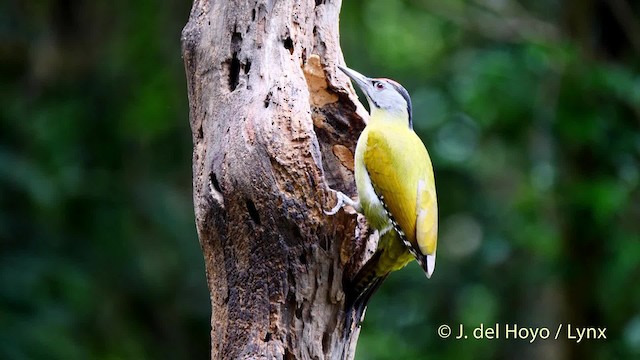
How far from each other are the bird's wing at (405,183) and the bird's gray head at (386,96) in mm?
370

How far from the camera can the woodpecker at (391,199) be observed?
4.43 m

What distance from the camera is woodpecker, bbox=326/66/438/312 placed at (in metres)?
4.43

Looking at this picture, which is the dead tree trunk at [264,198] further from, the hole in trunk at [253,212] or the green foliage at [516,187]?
the green foliage at [516,187]

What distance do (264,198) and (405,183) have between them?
91 centimetres

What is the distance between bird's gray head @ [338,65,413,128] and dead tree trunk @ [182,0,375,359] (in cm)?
87

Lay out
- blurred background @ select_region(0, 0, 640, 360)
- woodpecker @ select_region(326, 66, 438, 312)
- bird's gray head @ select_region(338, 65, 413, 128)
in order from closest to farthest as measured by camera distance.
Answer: woodpecker @ select_region(326, 66, 438, 312) < bird's gray head @ select_region(338, 65, 413, 128) < blurred background @ select_region(0, 0, 640, 360)

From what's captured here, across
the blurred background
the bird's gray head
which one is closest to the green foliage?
the blurred background

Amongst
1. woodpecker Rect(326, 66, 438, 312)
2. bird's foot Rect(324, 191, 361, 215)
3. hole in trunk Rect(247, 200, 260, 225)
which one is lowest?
woodpecker Rect(326, 66, 438, 312)

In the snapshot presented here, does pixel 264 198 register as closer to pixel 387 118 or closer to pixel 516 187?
pixel 387 118

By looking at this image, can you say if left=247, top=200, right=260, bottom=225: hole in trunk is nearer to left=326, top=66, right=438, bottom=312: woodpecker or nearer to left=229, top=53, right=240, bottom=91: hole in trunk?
left=326, top=66, right=438, bottom=312: woodpecker

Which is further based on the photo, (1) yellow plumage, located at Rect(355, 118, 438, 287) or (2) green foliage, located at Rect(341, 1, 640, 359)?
(2) green foliage, located at Rect(341, 1, 640, 359)

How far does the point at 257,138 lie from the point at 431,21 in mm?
7239

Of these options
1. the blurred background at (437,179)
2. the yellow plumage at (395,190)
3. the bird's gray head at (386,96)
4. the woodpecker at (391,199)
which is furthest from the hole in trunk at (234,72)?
the blurred background at (437,179)

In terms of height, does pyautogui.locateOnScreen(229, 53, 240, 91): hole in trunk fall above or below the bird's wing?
above
